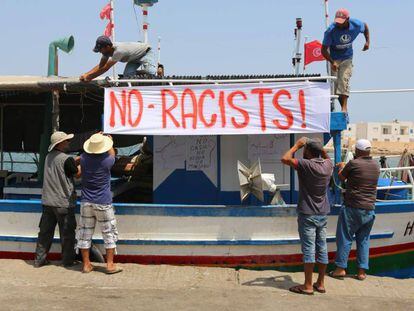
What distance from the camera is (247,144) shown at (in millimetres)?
6180

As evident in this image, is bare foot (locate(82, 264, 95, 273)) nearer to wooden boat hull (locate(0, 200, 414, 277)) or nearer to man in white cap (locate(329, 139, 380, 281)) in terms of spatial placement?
wooden boat hull (locate(0, 200, 414, 277))

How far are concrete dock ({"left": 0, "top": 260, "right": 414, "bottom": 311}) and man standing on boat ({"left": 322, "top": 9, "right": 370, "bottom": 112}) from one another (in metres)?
2.22

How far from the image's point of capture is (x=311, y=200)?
15.9ft

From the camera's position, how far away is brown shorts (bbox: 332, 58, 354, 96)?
5977mm

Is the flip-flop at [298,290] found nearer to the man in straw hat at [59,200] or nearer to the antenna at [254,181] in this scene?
the antenna at [254,181]

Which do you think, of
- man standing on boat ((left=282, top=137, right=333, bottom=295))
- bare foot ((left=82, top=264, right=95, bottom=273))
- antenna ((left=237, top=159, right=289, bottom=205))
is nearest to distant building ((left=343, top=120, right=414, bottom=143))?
antenna ((left=237, top=159, right=289, bottom=205))

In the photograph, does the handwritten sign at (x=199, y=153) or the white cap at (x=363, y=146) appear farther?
the handwritten sign at (x=199, y=153)

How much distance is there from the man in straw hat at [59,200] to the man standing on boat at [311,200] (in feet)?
8.22

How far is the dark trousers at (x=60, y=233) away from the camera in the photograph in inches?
223

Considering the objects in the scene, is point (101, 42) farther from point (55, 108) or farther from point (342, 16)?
point (342, 16)

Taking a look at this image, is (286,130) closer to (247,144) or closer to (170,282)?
(247,144)

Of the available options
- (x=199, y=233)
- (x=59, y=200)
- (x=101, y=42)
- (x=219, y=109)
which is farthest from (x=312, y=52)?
(x=59, y=200)

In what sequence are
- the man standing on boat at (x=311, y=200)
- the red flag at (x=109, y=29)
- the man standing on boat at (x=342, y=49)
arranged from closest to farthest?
1. the man standing on boat at (x=311, y=200)
2. the man standing on boat at (x=342, y=49)
3. the red flag at (x=109, y=29)

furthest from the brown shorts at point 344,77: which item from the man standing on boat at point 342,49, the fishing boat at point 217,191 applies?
the fishing boat at point 217,191
